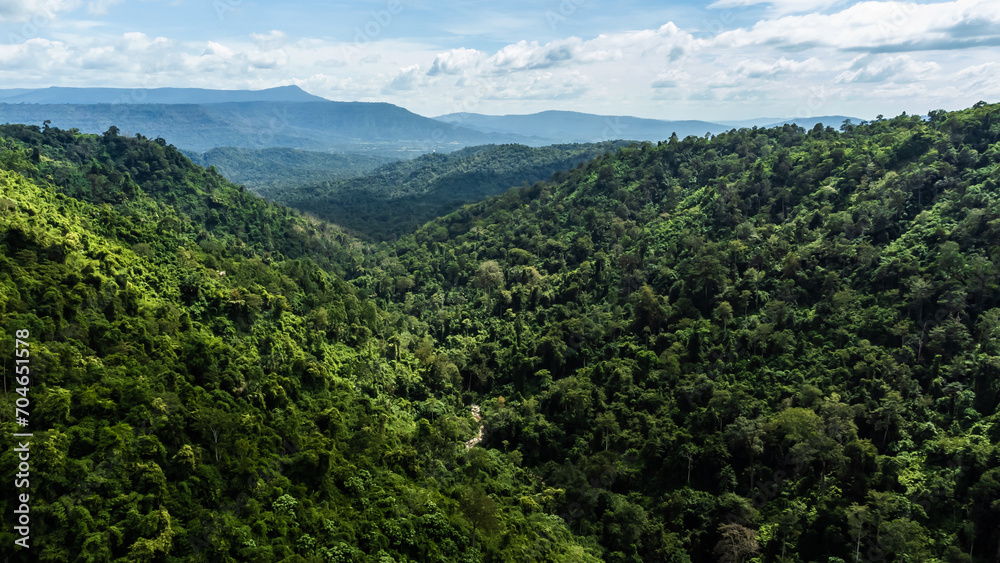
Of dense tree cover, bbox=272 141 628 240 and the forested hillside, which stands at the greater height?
dense tree cover, bbox=272 141 628 240

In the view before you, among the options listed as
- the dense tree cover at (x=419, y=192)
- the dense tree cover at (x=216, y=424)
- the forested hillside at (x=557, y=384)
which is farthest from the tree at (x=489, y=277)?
the dense tree cover at (x=419, y=192)

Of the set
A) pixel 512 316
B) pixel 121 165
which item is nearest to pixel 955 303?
pixel 512 316

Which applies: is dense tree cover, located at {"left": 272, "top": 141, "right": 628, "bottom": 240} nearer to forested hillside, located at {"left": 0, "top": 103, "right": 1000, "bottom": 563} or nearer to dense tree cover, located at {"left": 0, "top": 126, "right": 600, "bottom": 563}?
forested hillside, located at {"left": 0, "top": 103, "right": 1000, "bottom": 563}

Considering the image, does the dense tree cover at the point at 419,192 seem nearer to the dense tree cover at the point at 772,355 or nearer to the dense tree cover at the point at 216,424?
the dense tree cover at the point at 772,355

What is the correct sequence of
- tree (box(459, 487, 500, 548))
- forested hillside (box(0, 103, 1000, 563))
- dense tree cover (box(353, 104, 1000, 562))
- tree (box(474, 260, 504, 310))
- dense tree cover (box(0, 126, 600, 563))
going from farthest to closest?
1. tree (box(474, 260, 504, 310))
2. dense tree cover (box(353, 104, 1000, 562))
3. tree (box(459, 487, 500, 548))
4. forested hillside (box(0, 103, 1000, 563))
5. dense tree cover (box(0, 126, 600, 563))

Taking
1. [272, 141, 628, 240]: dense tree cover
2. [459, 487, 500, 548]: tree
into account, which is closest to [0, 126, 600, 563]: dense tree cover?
[459, 487, 500, 548]: tree

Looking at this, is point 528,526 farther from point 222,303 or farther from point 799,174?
point 799,174
